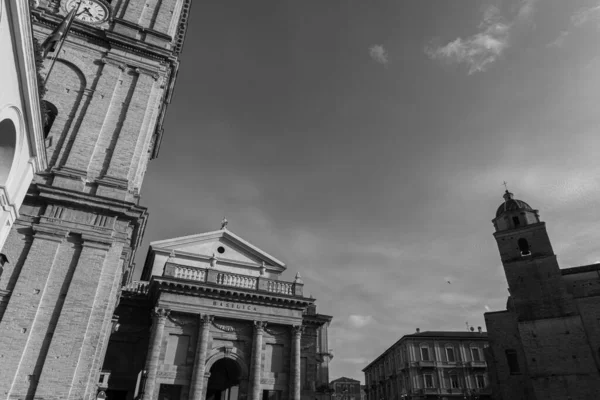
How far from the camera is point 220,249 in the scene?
2739 cm

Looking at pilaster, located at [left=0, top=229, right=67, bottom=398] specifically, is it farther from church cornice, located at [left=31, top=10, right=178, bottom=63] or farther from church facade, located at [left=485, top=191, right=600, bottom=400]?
church facade, located at [left=485, top=191, right=600, bottom=400]

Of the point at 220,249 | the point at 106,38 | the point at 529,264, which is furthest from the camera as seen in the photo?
the point at 529,264

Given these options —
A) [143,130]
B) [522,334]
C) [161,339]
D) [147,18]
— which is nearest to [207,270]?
[161,339]

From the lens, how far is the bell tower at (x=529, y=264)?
33.9 m

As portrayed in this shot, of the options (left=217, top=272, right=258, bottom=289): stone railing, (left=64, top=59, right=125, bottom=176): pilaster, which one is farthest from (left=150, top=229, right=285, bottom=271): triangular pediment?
(left=64, top=59, right=125, bottom=176): pilaster

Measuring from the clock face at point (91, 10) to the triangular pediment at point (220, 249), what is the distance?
1400 cm

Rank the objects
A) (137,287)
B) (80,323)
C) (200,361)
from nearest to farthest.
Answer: (80,323), (200,361), (137,287)

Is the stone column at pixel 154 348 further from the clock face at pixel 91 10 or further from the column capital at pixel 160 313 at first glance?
the clock face at pixel 91 10

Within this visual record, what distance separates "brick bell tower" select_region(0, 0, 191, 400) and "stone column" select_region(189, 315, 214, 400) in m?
6.41

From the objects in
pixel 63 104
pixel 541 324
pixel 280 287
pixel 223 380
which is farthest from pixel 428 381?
pixel 63 104

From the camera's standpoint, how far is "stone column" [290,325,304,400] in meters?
20.5

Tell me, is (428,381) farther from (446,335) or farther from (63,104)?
(63,104)

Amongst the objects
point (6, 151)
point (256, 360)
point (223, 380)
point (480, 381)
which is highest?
point (6, 151)

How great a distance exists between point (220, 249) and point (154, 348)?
31.0ft
